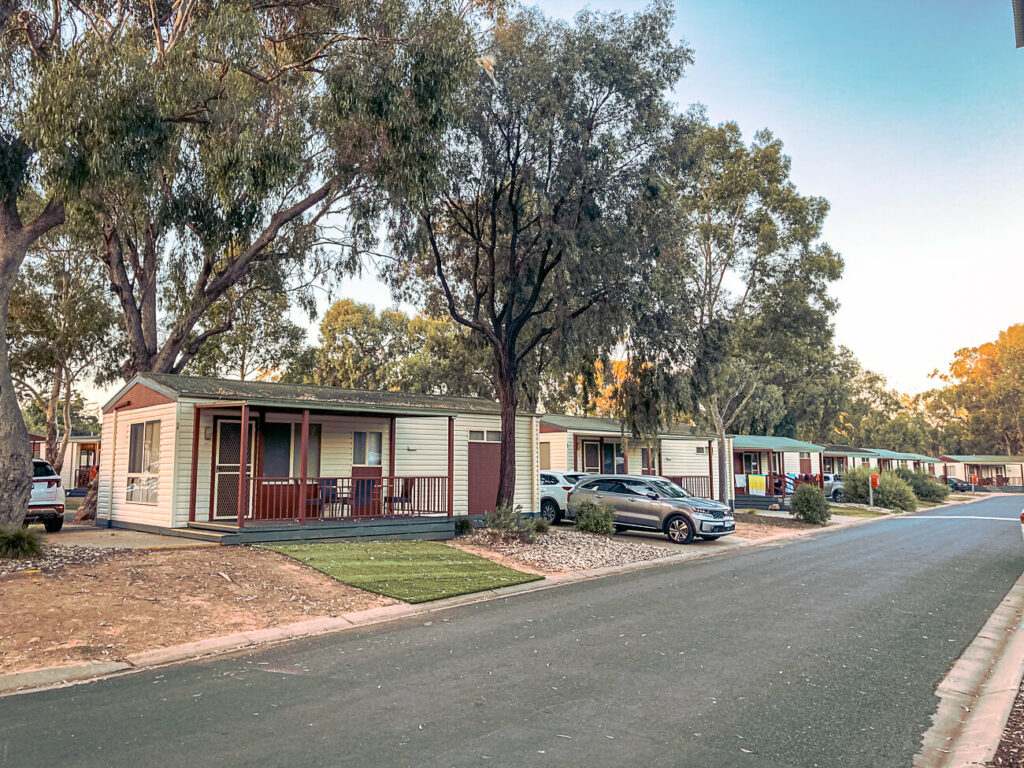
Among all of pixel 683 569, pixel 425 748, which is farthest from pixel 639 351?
pixel 425 748

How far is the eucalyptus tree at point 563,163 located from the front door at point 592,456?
461 inches

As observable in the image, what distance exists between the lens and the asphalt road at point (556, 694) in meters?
4.42

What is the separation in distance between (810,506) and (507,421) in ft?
41.4

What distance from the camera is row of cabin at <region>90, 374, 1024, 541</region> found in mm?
14586

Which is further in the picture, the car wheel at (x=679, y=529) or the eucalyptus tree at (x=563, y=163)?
the car wheel at (x=679, y=529)

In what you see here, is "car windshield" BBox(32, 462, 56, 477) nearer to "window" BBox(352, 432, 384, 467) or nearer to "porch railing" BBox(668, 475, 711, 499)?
"window" BBox(352, 432, 384, 467)

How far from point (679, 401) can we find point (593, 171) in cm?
649

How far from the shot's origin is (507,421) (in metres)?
18.1

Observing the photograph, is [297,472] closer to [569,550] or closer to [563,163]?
[569,550]

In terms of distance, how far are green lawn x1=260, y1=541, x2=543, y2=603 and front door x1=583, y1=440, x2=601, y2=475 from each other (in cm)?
1534

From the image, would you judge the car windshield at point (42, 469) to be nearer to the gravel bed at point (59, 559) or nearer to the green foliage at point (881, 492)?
the gravel bed at point (59, 559)

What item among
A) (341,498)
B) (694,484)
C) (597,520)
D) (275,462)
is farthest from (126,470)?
(694,484)

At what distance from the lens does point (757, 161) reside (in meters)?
27.6

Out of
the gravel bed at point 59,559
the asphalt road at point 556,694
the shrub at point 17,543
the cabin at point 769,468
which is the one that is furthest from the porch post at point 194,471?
the cabin at point 769,468
